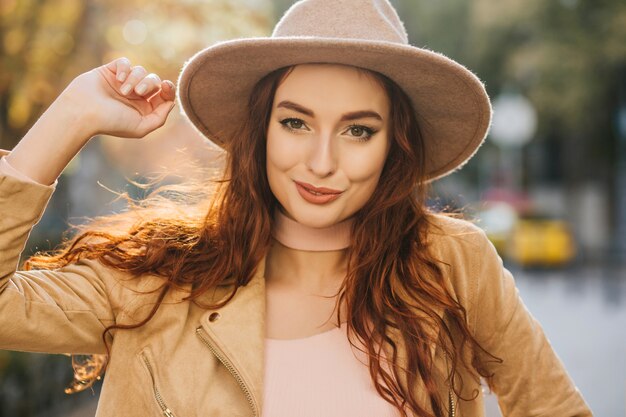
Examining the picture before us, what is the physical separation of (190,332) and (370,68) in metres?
1.03

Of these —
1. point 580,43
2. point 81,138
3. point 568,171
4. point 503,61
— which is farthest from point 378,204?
point 568,171

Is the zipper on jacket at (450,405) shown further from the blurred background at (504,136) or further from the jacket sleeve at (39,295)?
the jacket sleeve at (39,295)

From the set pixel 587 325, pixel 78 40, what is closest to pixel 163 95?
pixel 78 40

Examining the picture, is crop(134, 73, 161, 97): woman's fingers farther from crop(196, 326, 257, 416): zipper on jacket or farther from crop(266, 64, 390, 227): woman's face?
crop(196, 326, 257, 416): zipper on jacket

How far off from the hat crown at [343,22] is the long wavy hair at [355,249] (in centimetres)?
14

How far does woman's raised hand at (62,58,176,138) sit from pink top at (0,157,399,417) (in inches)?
32.5

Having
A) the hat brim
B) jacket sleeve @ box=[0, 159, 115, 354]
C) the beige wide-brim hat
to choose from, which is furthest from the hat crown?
jacket sleeve @ box=[0, 159, 115, 354]

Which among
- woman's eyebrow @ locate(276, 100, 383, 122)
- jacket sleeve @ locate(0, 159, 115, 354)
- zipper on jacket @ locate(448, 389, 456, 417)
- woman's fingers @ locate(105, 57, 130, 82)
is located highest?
woman's fingers @ locate(105, 57, 130, 82)

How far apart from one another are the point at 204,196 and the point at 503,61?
2384 cm

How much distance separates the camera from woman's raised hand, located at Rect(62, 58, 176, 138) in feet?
8.18

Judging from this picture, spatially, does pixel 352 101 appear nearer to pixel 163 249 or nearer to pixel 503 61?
pixel 163 249

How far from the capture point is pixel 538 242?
20.3 m

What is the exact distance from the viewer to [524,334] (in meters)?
2.83

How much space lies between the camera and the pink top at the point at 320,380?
2613mm
